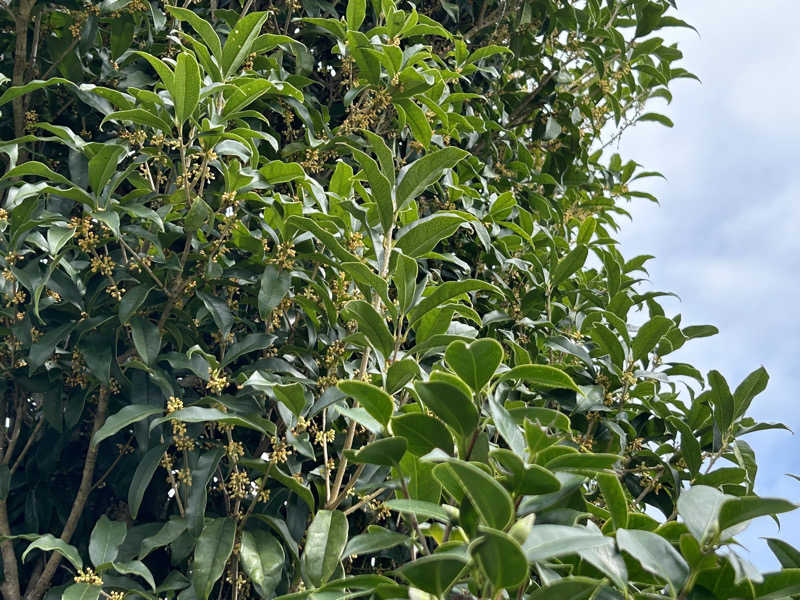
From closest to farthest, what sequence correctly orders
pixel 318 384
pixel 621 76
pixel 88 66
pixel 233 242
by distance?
pixel 318 384
pixel 233 242
pixel 88 66
pixel 621 76

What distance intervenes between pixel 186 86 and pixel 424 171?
0.53m

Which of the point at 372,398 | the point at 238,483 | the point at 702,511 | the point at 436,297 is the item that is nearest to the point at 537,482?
the point at 702,511

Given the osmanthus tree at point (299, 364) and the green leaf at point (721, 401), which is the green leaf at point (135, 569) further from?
the green leaf at point (721, 401)

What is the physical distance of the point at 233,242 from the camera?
6.38ft

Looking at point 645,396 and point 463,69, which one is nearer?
point 645,396

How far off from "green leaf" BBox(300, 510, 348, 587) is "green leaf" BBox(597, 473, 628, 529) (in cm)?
51

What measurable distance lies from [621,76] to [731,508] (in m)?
2.68

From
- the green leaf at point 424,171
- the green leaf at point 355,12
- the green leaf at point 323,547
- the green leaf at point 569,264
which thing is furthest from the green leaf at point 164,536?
the green leaf at point 355,12

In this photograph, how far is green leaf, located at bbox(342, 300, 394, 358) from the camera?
4.75 ft

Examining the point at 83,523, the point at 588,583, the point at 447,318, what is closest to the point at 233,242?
the point at 447,318

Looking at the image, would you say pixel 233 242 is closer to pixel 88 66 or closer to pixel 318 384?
pixel 318 384

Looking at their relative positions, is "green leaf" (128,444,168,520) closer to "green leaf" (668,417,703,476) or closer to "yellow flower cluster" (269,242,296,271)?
"yellow flower cluster" (269,242,296,271)

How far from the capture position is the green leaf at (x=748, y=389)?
1.90 m

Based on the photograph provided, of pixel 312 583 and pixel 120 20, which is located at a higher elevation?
pixel 120 20
